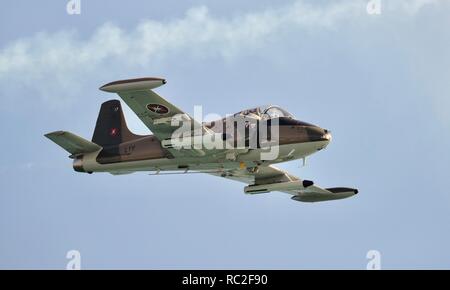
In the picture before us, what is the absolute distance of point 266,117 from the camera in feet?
138

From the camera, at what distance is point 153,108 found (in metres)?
40.1

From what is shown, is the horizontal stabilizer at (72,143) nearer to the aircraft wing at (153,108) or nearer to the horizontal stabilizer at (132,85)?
the aircraft wing at (153,108)

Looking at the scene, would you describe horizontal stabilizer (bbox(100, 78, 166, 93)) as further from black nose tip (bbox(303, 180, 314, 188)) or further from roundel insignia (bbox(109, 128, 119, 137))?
black nose tip (bbox(303, 180, 314, 188))

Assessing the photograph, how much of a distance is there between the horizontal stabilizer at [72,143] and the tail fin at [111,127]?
0.74 meters

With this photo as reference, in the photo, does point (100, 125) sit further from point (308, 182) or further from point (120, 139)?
point (308, 182)

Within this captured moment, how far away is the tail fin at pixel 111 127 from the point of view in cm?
4500

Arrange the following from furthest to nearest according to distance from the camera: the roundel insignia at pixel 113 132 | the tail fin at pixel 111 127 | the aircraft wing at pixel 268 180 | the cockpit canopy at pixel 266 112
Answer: the aircraft wing at pixel 268 180 < the roundel insignia at pixel 113 132 < the tail fin at pixel 111 127 < the cockpit canopy at pixel 266 112

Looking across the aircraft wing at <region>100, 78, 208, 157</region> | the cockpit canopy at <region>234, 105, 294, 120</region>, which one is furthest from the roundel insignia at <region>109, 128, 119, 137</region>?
the cockpit canopy at <region>234, 105, 294, 120</region>

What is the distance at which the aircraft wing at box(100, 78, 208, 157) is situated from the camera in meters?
38.2

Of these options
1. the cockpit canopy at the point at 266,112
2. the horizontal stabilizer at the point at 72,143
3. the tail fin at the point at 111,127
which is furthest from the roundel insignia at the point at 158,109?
the horizontal stabilizer at the point at 72,143

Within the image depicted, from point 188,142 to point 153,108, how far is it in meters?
2.31

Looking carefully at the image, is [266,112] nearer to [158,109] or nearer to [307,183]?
[307,183]

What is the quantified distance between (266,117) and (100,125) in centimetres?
869
